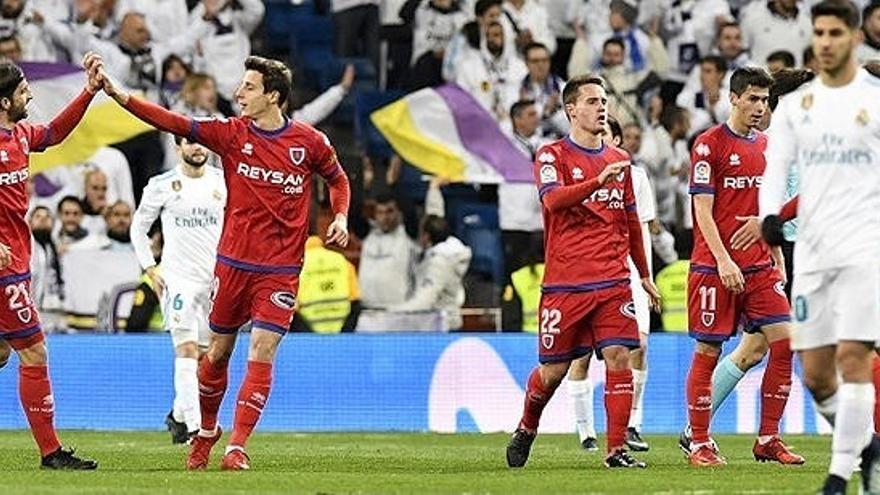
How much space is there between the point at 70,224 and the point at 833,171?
46.1ft

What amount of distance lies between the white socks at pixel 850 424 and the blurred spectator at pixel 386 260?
13554 mm

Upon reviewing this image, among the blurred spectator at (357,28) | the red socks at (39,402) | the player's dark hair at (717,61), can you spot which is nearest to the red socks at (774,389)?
the red socks at (39,402)

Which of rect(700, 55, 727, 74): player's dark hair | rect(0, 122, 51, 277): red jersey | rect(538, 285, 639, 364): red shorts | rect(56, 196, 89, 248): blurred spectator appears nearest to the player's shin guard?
rect(538, 285, 639, 364): red shorts

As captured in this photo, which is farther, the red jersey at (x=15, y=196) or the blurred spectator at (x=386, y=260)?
the blurred spectator at (x=386, y=260)

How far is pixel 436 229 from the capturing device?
80.8 ft

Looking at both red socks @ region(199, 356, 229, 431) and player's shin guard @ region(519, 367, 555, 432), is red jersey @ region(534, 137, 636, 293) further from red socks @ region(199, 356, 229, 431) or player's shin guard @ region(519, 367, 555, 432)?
red socks @ region(199, 356, 229, 431)

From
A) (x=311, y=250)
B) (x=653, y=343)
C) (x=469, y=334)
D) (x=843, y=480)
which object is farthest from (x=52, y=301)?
(x=843, y=480)

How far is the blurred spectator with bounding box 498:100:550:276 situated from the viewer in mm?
25578

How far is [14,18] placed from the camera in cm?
2673

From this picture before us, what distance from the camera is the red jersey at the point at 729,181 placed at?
16.0m

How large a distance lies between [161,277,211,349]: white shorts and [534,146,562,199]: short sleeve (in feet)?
17.7

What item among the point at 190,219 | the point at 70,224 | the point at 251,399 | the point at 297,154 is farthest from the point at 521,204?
the point at 251,399

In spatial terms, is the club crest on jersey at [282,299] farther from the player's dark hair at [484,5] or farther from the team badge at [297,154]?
the player's dark hair at [484,5]

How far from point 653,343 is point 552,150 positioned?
24.3 ft
